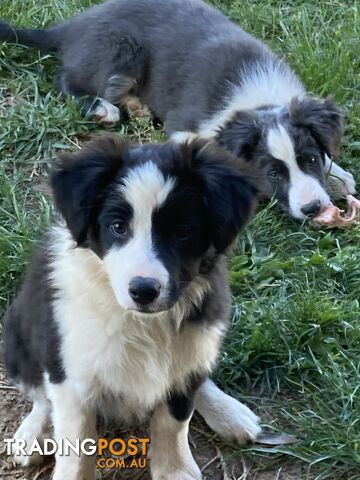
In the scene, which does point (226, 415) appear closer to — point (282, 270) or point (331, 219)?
point (282, 270)

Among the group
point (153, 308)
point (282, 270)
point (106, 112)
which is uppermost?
point (153, 308)

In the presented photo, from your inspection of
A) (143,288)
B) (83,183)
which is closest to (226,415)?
(143,288)

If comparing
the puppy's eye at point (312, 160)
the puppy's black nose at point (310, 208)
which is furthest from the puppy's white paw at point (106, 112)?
the puppy's black nose at point (310, 208)

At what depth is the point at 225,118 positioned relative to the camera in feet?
16.6

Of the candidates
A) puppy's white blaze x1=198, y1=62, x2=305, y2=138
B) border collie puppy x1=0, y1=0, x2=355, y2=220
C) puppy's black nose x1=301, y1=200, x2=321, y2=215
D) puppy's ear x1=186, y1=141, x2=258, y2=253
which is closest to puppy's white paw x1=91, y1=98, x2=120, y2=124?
border collie puppy x1=0, y1=0, x2=355, y2=220

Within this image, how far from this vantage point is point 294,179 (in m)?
4.63

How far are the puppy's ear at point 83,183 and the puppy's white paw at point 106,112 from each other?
257 cm

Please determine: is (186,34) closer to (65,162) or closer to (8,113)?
(8,113)

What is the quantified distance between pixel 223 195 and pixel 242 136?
7.23 feet

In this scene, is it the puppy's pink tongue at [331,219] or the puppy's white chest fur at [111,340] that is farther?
the puppy's pink tongue at [331,219]

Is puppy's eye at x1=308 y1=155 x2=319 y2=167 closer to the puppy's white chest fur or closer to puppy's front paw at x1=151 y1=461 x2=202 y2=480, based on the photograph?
the puppy's white chest fur

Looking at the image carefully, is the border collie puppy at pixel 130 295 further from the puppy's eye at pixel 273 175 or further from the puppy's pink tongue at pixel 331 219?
the puppy's eye at pixel 273 175

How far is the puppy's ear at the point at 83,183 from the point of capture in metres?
2.59

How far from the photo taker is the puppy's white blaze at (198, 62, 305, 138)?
5.11 m
